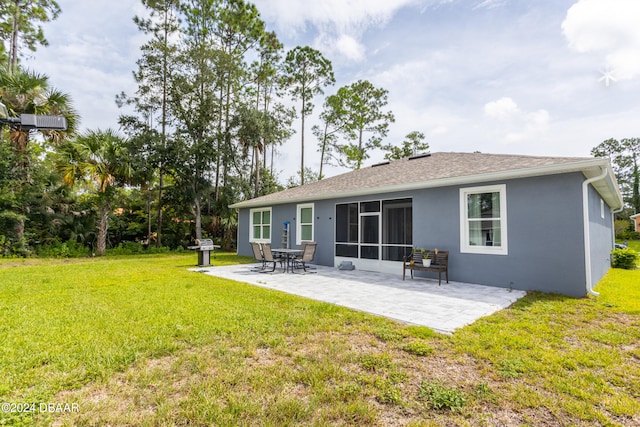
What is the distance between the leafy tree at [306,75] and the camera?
21.8 m

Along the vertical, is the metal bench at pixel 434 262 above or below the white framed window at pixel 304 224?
below

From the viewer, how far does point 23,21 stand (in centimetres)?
1523

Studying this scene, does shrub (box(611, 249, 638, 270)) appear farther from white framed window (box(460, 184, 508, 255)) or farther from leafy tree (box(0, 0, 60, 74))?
leafy tree (box(0, 0, 60, 74))

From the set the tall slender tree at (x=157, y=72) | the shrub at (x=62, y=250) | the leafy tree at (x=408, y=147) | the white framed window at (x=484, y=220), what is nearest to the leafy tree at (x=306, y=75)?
the leafy tree at (x=408, y=147)

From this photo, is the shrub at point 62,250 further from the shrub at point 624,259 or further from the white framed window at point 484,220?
the shrub at point 624,259

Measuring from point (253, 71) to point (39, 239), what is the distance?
51.7 ft

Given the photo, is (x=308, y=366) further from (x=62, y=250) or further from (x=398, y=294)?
(x=62, y=250)

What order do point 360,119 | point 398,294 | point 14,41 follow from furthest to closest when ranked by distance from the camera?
1. point 360,119
2. point 14,41
3. point 398,294

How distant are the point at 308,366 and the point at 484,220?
5985 mm

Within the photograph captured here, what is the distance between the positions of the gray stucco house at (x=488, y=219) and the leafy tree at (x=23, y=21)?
1732 cm

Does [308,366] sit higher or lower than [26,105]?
lower

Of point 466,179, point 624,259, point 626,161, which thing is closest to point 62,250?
point 466,179

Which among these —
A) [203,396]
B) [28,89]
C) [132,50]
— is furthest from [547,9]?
[132,50]

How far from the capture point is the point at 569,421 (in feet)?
6.98
